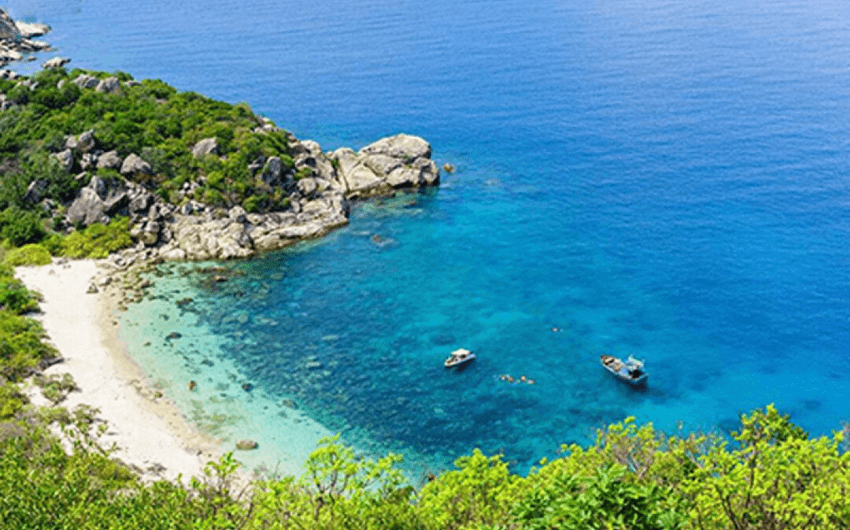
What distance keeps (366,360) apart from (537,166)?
57665 mm

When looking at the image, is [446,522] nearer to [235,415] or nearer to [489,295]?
[235,415]

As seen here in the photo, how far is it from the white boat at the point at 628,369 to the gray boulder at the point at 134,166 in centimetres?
6804

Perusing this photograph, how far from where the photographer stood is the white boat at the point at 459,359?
66562 millimetres

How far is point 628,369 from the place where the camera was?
64062 millimetres

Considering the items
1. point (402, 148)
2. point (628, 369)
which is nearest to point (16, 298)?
point (402, 148)

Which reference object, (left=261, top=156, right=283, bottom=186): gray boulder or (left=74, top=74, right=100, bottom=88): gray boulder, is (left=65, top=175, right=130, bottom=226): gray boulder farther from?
(left=74, top=74, right=100, bottom=88): gray boulder

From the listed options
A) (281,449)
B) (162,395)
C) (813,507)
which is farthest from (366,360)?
(813,507)

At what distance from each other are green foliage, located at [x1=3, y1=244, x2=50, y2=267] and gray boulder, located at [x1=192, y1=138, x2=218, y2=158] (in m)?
25.3

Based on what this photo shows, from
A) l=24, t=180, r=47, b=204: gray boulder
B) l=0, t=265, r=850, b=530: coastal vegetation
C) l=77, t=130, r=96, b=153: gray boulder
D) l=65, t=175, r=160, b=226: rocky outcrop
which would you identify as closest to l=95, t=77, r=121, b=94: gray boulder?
l=77, t=130, r=96, b=153: gray boulder

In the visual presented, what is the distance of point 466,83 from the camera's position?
154 meters

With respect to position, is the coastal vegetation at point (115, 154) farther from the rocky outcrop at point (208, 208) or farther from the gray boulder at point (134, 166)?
the rocky outcrop at point (208, 208)

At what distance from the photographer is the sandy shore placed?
55.5m

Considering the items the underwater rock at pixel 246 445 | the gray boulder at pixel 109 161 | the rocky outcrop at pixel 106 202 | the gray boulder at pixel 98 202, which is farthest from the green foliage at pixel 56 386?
the gray boulder at pixel 109 161

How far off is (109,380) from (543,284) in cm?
4915
